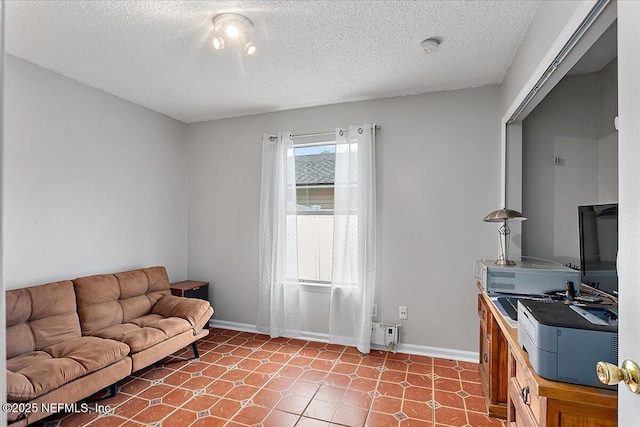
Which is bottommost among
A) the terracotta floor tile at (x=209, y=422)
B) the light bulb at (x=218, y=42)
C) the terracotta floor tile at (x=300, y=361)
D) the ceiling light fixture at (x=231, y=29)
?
the terracotta floor tile at (x=209, y=422)

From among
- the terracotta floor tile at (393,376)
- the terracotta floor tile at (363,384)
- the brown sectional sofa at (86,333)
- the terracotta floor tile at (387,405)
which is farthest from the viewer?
the terracotta floor tile at (393,376)

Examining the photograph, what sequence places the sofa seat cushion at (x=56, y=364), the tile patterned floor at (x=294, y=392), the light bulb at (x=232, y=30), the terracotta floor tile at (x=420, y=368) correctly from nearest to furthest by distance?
1. the sofa seat cushion at (x=56, y=364)
2. the light bulb at (x=232, y=30)
3. the tile patterned floor at (x=294, y=392)
4. the terracotta floor tile at (x=420, y=368)

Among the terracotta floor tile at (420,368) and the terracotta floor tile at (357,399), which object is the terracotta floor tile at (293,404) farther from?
the terracotta floor tile at (420,368)

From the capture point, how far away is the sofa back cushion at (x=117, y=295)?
8.84 feet

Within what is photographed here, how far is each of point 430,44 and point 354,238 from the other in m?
1.84

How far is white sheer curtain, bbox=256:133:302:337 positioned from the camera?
3584 mm

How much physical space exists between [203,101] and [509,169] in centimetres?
301

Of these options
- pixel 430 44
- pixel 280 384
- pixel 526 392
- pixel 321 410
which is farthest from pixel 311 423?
pixel 430 44

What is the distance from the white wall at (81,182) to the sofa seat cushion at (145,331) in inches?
26.6

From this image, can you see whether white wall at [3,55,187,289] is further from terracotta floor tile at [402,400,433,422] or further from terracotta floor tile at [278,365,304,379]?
terracotta floor tile at [402,400,433,422]

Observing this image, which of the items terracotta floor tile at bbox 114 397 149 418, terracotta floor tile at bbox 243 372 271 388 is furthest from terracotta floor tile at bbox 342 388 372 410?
terracotta floor tile at bbox 114 397 149 418

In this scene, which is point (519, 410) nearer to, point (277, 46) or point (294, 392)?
point (294, 392)

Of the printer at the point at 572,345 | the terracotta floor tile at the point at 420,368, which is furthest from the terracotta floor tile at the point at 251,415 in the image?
the printer at the point at 572,345

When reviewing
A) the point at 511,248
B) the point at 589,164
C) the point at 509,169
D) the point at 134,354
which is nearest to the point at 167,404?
the point at 134,354
